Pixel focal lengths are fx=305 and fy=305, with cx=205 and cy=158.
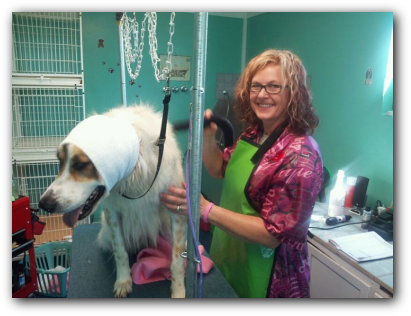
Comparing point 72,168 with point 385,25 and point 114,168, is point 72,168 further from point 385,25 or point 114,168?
point 385,25

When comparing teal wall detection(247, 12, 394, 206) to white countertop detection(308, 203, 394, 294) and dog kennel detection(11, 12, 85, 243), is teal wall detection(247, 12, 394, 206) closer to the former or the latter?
white countertop detection(308, 203, 394, 294)

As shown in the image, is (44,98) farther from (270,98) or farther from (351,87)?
(351,87)

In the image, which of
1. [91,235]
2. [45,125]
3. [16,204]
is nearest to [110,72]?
[45,125]

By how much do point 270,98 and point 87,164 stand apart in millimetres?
668

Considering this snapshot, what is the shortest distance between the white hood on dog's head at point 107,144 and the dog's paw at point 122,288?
1.59ft

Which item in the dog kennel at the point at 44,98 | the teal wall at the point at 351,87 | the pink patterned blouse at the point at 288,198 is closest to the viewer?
the pink patterned blouse at the point at 288,198

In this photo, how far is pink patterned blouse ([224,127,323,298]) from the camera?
3.28 feet

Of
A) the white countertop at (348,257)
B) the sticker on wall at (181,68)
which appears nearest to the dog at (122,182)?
the white countertop at (348,257)

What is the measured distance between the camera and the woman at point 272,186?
101 centimetres

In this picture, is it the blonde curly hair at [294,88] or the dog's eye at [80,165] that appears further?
the blonde curly hair at [294,88]

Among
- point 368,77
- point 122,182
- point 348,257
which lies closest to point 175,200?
point 122,182

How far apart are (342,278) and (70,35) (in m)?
3.03

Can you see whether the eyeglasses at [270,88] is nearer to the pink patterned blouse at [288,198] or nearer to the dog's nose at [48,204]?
the pink patterned blouse at [288,198]

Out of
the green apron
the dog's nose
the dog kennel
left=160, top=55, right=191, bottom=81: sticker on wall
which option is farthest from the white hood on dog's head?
left=160, top=55, right=191, bottom=81: sticker on wall
